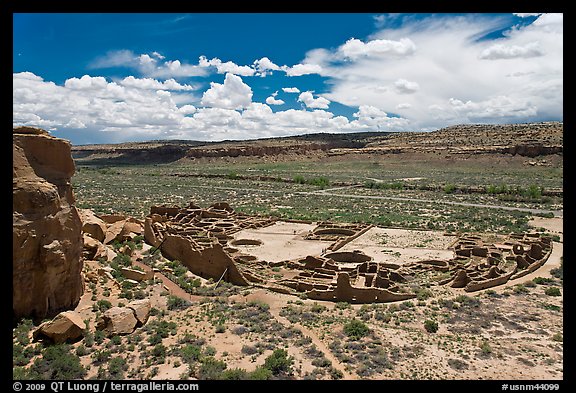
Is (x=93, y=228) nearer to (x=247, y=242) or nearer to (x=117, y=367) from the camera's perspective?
(x=247, y=242)

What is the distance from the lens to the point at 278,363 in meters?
12.5

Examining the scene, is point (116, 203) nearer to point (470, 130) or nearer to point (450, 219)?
point (450, 219)

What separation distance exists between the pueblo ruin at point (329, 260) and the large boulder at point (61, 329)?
30.5 ft

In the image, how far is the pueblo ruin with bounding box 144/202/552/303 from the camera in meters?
20.7

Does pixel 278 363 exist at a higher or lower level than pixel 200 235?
lower

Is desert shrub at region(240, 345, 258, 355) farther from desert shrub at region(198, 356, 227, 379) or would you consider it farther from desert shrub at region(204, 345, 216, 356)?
desert shrub at region(198, 356, 227, 379)

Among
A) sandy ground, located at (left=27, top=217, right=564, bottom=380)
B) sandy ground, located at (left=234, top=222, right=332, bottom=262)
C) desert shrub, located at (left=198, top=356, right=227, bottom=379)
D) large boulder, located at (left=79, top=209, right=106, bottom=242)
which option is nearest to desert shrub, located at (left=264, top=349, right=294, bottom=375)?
sandy ground, located at (left=27, top=217, right=564, bottom=380)

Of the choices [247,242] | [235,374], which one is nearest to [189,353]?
[235,374]

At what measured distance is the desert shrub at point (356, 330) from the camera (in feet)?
49.4

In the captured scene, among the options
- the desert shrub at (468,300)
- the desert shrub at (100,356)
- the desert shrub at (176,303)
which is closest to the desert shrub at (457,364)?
the desert shrub at (468,300)

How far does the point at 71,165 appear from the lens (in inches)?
646

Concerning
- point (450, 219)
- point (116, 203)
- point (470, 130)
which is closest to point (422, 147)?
point (470, 130)

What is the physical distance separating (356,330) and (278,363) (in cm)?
394
